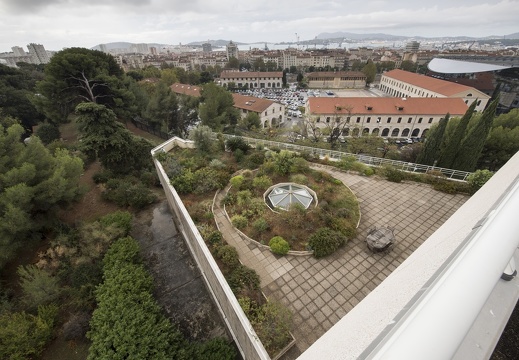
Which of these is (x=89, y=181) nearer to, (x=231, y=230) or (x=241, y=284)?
(x=231, y=230)

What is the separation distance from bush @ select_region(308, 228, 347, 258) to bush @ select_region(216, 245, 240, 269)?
3117mm

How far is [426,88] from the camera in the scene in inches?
2068

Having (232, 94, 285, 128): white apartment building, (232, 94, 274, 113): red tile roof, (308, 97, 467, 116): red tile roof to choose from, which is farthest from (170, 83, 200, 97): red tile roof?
(308, 97, 467, 116): red tile roof

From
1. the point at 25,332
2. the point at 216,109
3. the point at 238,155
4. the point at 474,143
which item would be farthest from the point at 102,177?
the point at 474,143

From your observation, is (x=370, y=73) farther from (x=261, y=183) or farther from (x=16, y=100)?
(x=16, y=100)

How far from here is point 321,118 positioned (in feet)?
125

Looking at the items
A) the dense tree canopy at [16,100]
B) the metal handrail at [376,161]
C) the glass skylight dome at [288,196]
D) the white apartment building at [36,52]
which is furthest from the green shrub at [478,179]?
the white apartment building at [36,52]

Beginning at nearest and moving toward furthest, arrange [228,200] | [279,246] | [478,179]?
[279,246], [478,179], [228,200]

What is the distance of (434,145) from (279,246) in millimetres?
17327

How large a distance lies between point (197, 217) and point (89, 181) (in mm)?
15237

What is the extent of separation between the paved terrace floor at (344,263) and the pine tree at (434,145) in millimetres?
8096

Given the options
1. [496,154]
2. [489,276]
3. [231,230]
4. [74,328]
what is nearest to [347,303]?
[231,230]

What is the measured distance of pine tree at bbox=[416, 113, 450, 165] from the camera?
17.8m

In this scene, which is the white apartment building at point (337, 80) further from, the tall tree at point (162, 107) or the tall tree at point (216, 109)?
the tall tree at point (162, 107)
